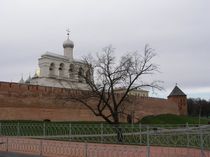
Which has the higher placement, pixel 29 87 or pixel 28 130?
pixel 29 87

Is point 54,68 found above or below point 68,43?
below

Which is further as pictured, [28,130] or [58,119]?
[58,119]

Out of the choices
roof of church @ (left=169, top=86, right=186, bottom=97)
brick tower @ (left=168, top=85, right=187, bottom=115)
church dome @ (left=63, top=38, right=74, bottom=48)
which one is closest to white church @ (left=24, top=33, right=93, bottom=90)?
church dome @ (left=63, top=38, right=74, bottom=48)

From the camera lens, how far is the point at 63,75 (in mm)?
45500

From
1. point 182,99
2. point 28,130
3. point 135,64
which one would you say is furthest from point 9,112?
point 182,99

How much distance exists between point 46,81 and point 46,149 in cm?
3256

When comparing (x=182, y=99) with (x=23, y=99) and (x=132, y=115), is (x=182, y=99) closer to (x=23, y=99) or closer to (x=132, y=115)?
(x=132, y=115)

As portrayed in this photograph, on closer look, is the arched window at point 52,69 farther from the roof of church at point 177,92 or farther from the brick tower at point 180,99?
the roof of church at point 177,92

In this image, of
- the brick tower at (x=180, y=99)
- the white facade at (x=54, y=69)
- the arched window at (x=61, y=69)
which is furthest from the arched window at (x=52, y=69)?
the brick tower at (x=180, y=99)

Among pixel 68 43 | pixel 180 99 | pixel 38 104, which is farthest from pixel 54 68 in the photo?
pixel 180 99

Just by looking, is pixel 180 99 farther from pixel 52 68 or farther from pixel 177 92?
pixel 52 68

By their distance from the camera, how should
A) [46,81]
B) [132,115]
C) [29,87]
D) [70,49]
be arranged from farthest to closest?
[70,49]
[46,81]
[132,115]
[29,87]

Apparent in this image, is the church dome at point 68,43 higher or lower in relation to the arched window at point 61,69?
higher

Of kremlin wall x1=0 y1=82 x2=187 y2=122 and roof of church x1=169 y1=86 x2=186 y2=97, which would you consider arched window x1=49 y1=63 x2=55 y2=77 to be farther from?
roof of church x1=169 y1=86 x2=186 y2=97
